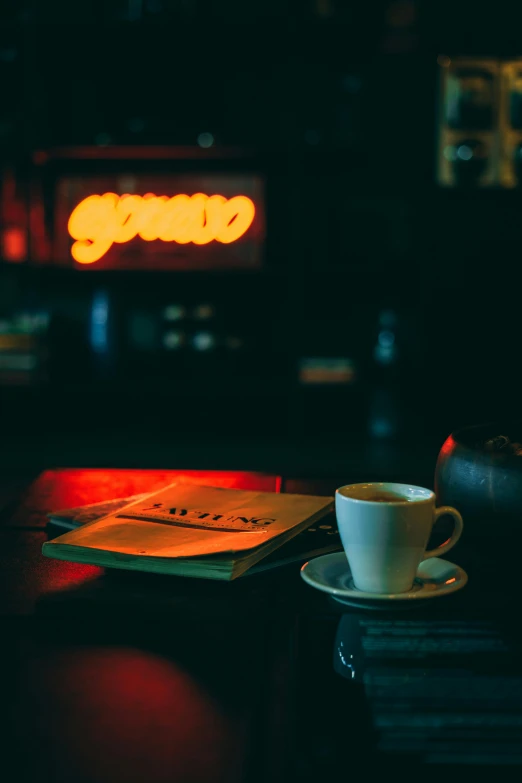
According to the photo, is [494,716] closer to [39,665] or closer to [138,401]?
[39,665]

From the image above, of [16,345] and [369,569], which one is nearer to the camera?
[369,569]

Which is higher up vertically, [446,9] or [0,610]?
[446,9]

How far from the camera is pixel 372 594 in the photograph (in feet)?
2.02

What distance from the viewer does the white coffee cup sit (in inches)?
24.4

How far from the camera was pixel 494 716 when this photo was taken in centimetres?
46

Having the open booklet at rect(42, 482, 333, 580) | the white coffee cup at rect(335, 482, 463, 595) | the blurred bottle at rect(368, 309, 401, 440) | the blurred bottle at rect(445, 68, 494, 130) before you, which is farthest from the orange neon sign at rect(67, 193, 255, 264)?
the white coffee cup at rect(335, 482, 463, 595)

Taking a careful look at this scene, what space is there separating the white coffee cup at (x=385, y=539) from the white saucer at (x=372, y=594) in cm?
1

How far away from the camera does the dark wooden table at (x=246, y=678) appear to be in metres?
0.41

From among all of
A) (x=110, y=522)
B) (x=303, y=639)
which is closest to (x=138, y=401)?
(x=110, y=522)

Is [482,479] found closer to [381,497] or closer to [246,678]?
[381,497]

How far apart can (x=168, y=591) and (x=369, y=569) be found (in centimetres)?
17

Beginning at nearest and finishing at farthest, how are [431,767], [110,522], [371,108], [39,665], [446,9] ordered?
1. [431,767]
2. [39,665]
3. [110,522]
4. [446,9]
5. [371,108]

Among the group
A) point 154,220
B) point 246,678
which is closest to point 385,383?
point 154,220

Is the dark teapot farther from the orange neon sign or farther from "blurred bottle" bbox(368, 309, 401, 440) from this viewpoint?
the orange neon sign
